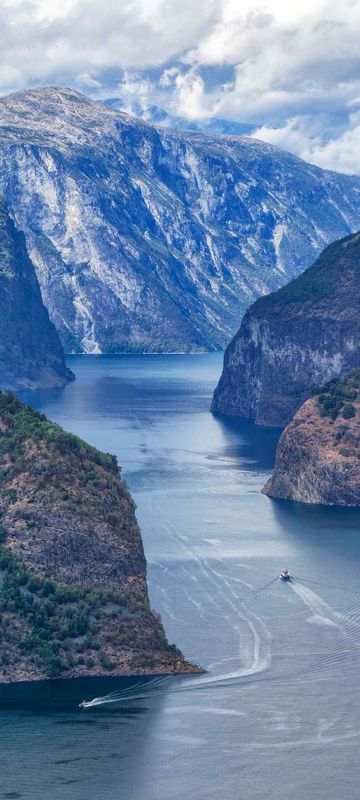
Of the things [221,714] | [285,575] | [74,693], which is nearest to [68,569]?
[74,693]

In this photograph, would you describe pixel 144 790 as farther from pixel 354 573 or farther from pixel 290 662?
pixel 354 573

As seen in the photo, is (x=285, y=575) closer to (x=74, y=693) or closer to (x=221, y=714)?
(x=74, y=693)

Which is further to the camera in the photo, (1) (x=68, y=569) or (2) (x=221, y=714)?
(1) (x=68, y=569)

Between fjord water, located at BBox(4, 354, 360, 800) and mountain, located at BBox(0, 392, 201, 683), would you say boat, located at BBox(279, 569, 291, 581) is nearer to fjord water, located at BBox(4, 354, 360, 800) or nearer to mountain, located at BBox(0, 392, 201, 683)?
fjord water, located at BBox(4, 354, 360, 800)

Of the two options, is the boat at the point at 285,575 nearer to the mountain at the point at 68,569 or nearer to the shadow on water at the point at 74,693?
the mountain at the point at 68,569

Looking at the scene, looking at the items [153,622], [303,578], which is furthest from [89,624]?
[303,578]

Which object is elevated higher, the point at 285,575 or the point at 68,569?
the point at 68,569

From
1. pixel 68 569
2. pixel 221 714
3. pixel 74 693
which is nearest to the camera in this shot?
pixel 221 714

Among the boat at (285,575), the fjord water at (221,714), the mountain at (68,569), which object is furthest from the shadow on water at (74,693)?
the boat at (285,575)

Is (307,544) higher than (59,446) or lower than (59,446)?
lower
